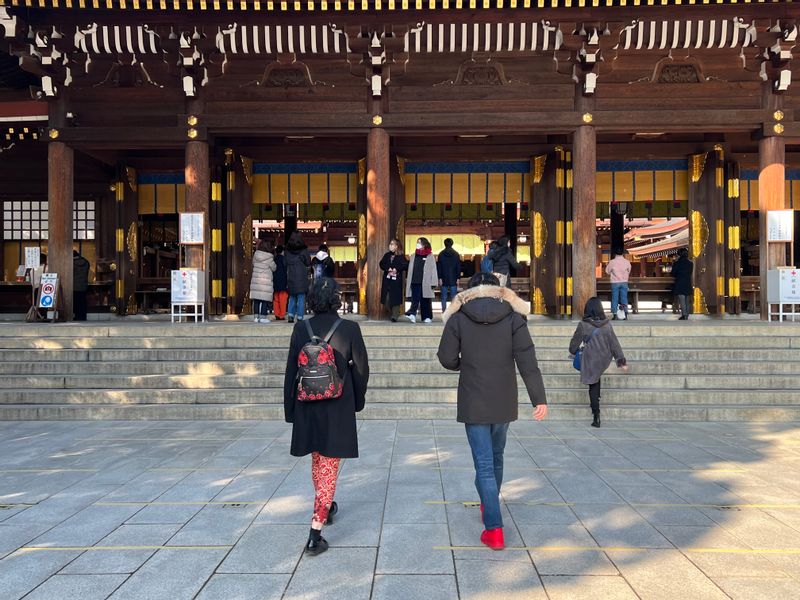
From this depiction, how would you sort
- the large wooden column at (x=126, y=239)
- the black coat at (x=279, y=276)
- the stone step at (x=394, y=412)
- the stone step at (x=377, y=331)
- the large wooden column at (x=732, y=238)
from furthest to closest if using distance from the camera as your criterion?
the large wooden column at (x=126, y=239) → the large wooden column at (x=732, y=238) → the black coat at (x=279, y=276) → the stone step at (x=377, y=331) → the stone step at (x=394, y=412)

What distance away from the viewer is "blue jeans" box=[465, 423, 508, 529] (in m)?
3.30

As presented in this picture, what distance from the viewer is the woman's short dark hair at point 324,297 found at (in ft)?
11.1

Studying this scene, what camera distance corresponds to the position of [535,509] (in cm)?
394

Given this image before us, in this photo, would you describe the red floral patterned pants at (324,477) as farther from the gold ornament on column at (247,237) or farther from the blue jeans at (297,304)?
the gold ornament on column at (247,237)

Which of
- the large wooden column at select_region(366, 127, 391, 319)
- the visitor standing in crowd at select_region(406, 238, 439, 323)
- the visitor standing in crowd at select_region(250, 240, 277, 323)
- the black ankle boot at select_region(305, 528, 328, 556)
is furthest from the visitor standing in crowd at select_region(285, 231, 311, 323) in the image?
the black ankle boot at select_region(305, 528, 328, 556)

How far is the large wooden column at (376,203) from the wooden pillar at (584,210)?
11.2ft

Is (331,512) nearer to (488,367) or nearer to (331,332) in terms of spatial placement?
(331,332)

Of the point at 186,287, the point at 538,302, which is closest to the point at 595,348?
the point at 538,302

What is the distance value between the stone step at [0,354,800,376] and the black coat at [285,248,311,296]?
2060 millimetres

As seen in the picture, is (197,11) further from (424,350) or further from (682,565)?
(682,565)

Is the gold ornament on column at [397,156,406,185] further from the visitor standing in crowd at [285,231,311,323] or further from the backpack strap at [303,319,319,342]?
the backpack strap at [303,319,319,342]

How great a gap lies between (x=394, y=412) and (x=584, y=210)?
5.37 m

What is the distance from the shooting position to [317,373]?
3.23m

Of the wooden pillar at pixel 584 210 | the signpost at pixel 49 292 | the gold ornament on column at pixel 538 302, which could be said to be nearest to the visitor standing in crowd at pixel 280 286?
the signpost at pixel 49 292
